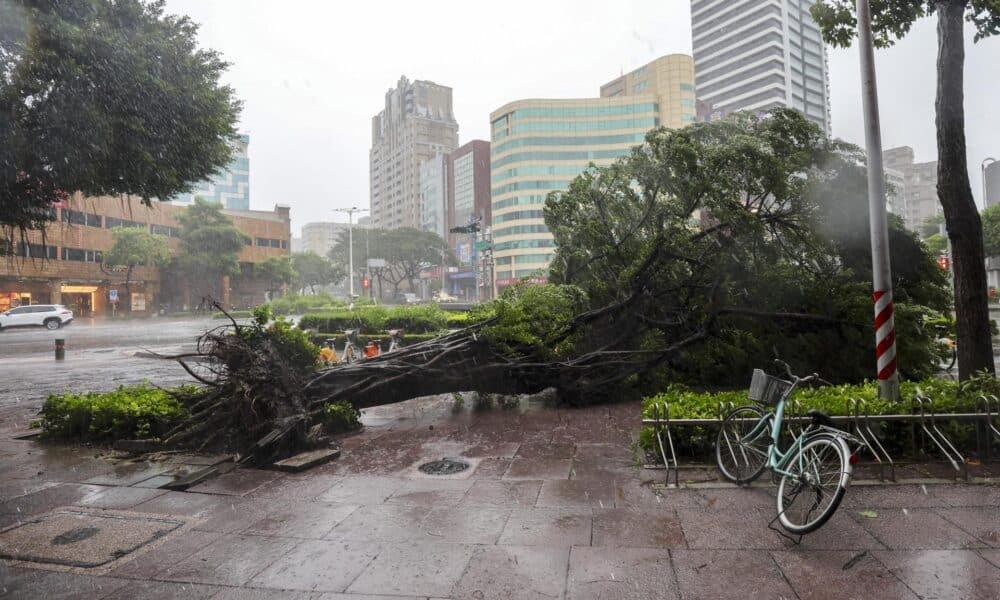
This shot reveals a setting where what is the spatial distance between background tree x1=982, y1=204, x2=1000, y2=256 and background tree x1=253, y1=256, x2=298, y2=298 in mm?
64955

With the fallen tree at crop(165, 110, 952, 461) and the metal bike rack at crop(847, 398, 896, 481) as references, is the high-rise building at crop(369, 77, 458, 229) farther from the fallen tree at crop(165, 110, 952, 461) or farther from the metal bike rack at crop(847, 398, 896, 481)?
the metal bike rack at crop(847, 398, 896, 481)

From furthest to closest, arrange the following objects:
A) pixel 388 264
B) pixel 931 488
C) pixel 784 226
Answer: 1. pixel 388 264
2. pixel 784 226
3. pixel 931 488

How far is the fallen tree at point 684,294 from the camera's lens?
30.2 ft

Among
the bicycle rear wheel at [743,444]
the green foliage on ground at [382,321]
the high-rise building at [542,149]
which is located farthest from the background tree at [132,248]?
the bicycle rear wheel at [743,444]

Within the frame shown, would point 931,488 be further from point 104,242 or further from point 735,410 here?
point 104,242

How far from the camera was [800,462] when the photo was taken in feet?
13.8

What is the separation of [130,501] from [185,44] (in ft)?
29.9

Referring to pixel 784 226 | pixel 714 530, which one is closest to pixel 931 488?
pixel 714 530

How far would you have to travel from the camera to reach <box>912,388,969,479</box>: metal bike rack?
5.41 meters

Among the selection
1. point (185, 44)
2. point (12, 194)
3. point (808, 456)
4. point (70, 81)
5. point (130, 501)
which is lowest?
point (130, 501)

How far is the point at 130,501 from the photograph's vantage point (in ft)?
17.8

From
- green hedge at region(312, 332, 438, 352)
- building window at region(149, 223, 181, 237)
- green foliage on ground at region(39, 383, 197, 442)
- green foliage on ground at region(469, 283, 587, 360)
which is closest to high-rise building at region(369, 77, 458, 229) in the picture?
building window at region(149, 223, 181, 237)

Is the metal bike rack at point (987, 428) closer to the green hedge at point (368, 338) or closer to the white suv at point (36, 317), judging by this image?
the green hedge at point (368, 338)

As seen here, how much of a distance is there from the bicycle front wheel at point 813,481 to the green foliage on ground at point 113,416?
7309 millimetres
